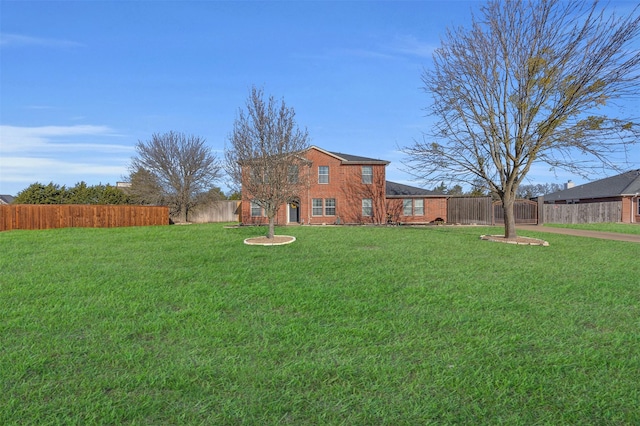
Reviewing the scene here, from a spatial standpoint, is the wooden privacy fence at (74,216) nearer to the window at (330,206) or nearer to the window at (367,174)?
the window at (330,206)

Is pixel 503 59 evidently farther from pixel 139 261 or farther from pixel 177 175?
pixel 177 175

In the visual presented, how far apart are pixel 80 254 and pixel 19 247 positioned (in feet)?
11.2

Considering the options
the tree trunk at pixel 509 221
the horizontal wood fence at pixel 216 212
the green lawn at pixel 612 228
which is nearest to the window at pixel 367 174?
the green lawn at pixel 612 228

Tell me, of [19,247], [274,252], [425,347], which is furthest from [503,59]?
[19,247]

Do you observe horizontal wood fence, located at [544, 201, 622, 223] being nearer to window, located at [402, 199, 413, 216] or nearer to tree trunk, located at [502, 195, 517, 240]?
window, located at [402, 199, 413, 216]

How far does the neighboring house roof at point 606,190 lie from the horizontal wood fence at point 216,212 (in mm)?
36650

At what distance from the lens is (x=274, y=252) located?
11.5 meters

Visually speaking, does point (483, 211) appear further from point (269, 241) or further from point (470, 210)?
point (269, 241)

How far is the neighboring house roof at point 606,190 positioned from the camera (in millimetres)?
36781

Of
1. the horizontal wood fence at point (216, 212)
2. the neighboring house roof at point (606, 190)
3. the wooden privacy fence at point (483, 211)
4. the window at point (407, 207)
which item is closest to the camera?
the wooden privacy fence at point (483, 211)

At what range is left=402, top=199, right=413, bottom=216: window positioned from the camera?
32.9 metres

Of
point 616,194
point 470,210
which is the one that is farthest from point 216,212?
point 616,194

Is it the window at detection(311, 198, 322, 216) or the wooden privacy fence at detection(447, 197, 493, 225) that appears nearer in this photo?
the wooden privacy fence at detection(447, 197, 493, 225)

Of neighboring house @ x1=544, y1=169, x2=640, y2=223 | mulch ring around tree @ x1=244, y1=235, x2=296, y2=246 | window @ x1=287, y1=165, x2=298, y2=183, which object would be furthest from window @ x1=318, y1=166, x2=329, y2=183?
neighboring house @ x1=544, y1=169, x2=640, y2=223
